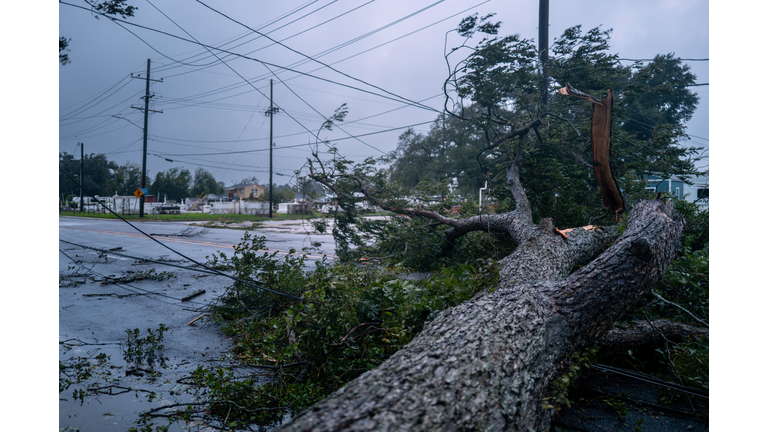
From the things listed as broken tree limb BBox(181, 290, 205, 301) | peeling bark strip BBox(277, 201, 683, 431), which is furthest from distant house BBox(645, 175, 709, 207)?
broken tree limb BBox(181, 290, 205, 301)

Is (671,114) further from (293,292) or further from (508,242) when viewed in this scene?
(293,292)

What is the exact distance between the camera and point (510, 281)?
3.21 metres

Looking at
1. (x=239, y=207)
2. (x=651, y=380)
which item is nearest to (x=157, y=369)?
(x=651, y=380)

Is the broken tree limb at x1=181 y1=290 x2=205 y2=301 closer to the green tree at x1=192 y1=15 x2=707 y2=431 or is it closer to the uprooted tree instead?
the green tree at x1=192 y1=15 x2=707 y2=431

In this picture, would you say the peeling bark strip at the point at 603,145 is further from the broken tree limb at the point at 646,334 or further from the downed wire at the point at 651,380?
the downed wire at the point at 651,380

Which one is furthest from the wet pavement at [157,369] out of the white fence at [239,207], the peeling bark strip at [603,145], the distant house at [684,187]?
the white fence at [239,207]

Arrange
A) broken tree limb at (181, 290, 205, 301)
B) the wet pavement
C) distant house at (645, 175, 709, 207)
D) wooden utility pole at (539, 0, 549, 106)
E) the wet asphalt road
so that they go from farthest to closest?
wooden utility pole at (539, 0, 549, 106), distant house at (645, 175, 709, 207), broken tree limb at (181, 290, 205, 301), the wet asphalt road, the wet pavement

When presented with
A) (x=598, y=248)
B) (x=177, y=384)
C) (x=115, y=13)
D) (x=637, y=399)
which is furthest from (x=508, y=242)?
(x=115, y=13)

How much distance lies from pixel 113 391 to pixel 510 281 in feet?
10.4

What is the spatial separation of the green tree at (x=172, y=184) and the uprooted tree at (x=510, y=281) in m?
28.0

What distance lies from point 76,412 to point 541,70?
9.07m

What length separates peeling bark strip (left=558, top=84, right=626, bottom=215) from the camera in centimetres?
529

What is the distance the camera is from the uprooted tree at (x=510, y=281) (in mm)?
1427

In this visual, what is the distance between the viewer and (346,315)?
2795mm
